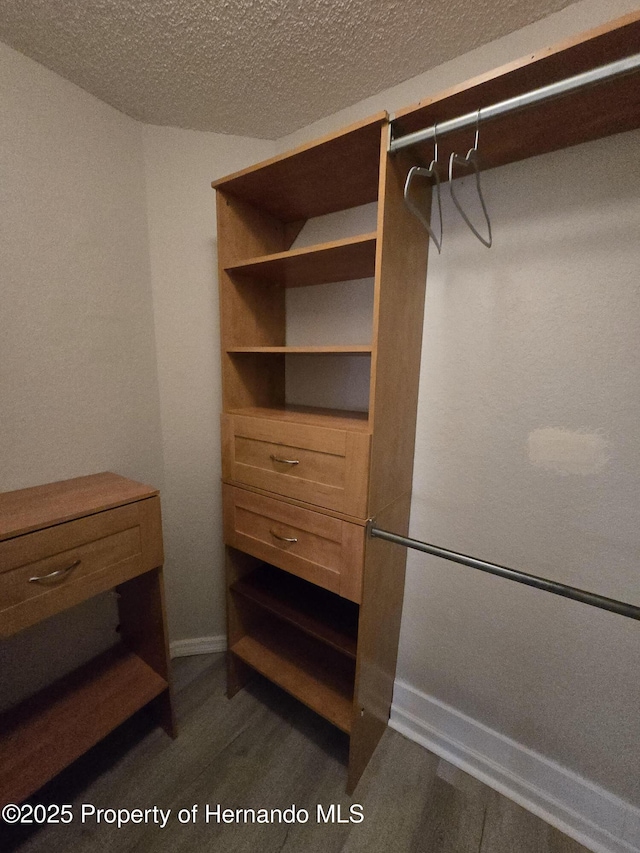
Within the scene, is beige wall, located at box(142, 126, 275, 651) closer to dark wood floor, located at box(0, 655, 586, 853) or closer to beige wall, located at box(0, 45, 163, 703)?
beige wall, located at box(0, 45, 163, 703)

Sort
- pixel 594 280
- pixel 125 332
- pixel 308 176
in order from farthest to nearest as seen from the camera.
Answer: pixel 125 332
pixel 308 176
pixel 594 280

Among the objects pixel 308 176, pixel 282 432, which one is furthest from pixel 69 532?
pixel 308 176

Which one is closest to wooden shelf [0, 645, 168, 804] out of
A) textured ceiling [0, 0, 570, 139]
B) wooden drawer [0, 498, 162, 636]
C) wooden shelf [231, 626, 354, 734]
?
wooden shelf [231, 626, 354, 734]

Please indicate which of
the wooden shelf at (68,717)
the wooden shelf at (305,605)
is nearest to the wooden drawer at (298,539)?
the wooden shelf at (305,605)

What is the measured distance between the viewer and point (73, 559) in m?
0.96

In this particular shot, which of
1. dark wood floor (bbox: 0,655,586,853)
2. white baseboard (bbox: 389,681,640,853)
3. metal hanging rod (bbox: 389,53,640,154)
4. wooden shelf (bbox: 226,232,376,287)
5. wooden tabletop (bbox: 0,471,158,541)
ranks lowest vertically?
dark wood floor (bbox: 0,655,586,853)

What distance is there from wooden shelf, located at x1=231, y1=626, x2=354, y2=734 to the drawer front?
2.51ft

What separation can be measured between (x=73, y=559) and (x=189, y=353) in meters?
0.90

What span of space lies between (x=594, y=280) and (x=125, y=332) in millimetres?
1611

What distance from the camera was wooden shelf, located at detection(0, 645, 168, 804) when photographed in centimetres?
98

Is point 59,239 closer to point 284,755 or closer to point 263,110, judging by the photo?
point 263,110

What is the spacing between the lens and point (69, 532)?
0.94 m

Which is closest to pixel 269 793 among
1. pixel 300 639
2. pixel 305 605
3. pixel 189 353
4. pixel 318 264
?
pixel 300 639

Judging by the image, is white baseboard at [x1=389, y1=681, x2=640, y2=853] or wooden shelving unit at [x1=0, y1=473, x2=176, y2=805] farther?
white baseboard at [x1=389, y1=681, x2=640, y2=853]
